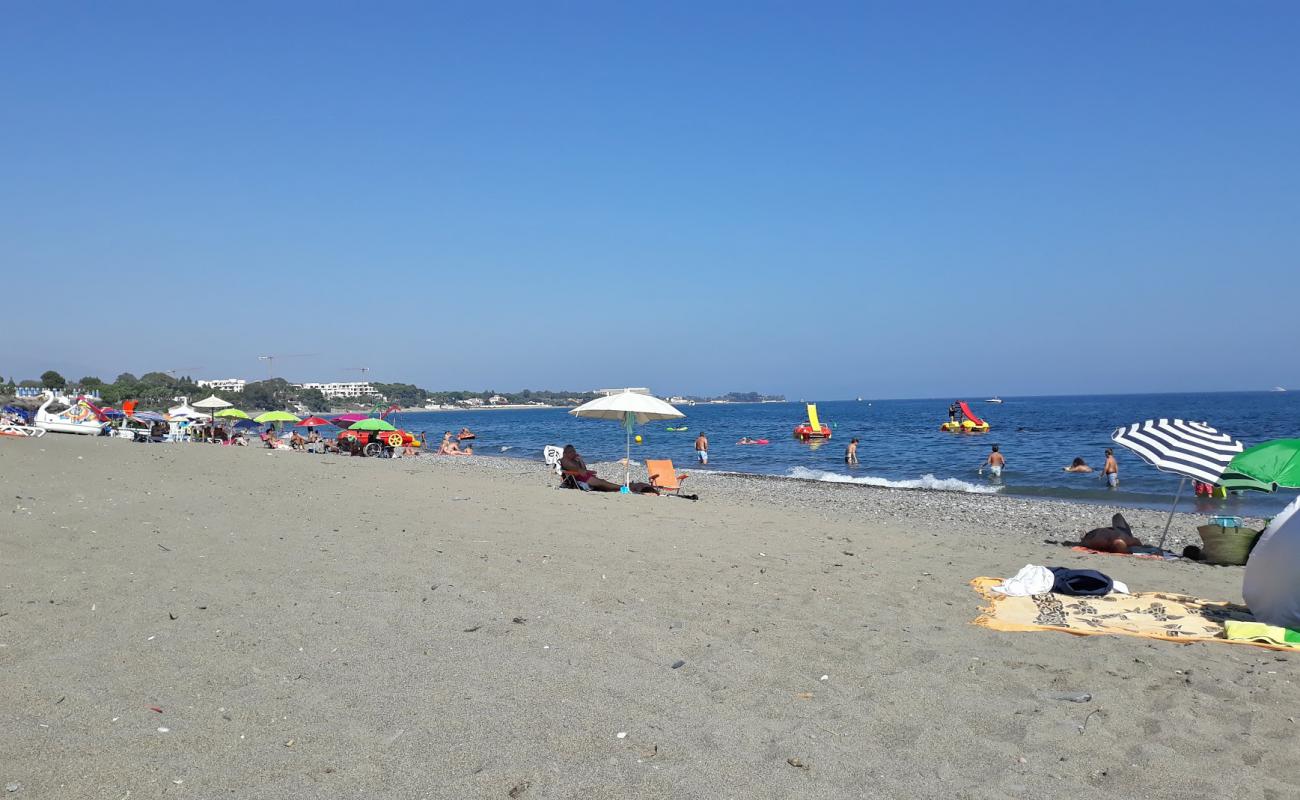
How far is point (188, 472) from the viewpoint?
13695 millimetres

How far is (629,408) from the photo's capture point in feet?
49.8

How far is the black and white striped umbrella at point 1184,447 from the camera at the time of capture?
9.36 metres

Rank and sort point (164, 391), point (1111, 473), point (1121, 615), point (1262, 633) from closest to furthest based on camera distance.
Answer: point (1262, 633)
point (1121, 615)
point (1111, 473)
point (164, 391)

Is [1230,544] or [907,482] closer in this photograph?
[1230,544]

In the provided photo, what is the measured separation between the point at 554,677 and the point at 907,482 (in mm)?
21026

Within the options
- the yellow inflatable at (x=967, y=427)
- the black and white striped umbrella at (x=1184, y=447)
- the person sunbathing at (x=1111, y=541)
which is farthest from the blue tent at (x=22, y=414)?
the yellow inflatable at (x=967, y=427)

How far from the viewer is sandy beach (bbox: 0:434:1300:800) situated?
10.9 feet

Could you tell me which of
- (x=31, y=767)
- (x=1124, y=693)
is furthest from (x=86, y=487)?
(x=1124, y=693)

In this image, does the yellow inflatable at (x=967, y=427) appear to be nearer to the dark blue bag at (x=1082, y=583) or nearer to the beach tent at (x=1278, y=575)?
the dark blue bag at (x=1082, y=583)

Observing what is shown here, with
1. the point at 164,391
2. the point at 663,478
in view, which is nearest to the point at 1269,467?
the point at 663,478

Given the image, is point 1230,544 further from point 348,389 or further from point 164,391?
point 348,389

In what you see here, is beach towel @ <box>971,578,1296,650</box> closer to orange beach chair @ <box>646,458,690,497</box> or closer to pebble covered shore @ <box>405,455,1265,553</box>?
pebble covered shore @ <box>405,455,1265,553</box>

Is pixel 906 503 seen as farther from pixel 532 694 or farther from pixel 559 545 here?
pixel 532 694

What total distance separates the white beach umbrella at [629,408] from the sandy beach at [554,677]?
6.73 m
